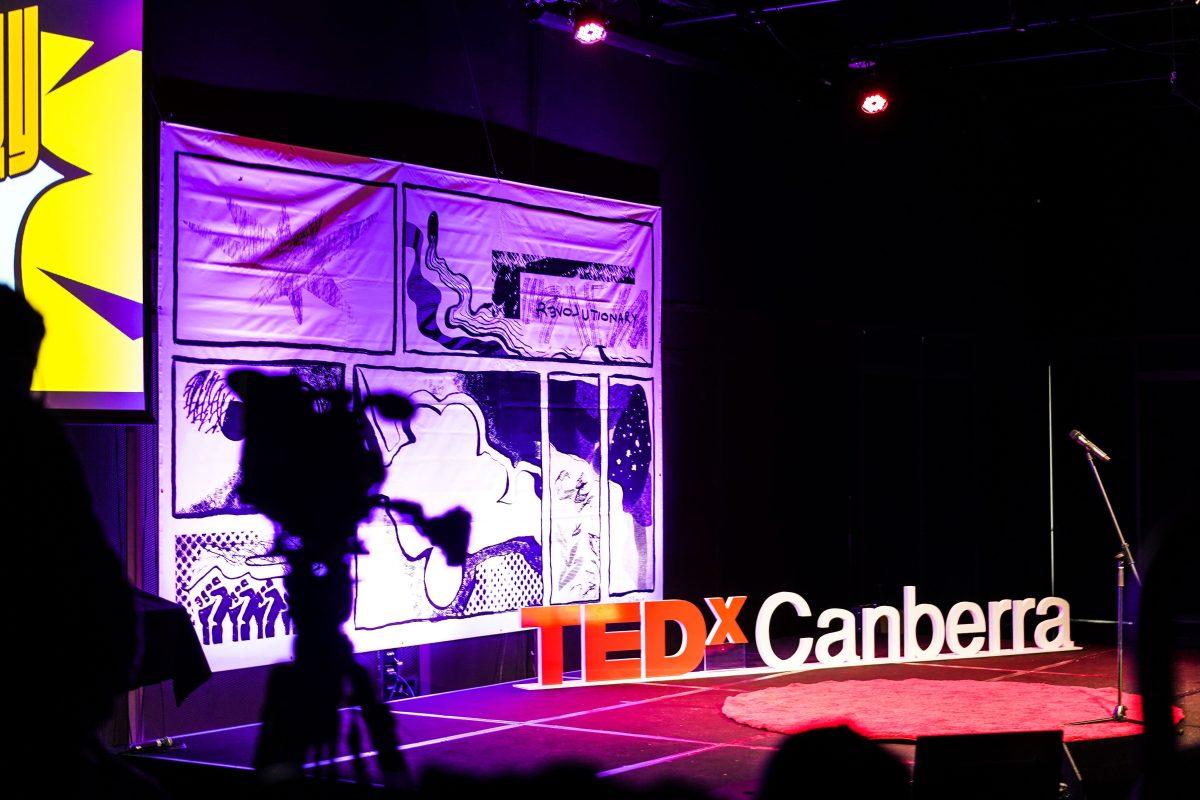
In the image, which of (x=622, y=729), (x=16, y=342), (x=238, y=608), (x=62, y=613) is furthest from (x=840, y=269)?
(x=62, y=613)

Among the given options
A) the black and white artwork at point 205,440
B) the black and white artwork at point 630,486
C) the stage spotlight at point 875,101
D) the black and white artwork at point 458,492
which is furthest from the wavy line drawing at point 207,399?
the stage spotlight at point 875,101

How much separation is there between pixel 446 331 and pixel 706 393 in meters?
2.53

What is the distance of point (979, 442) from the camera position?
11789mm

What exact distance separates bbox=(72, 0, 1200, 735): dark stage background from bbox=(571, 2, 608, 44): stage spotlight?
548mm

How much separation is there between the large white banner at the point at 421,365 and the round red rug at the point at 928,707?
1.67m

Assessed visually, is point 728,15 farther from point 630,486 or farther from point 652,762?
point 652,762

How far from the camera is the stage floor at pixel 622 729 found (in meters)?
5.66

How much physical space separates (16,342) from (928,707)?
18.5ft

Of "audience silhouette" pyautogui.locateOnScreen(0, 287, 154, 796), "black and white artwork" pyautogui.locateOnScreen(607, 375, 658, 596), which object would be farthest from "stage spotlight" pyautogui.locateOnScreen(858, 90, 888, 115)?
"audience silhouette" pyautogui.locateOnScreen(0, 287, 154, 796)

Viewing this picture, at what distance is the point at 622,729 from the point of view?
21.5 ft

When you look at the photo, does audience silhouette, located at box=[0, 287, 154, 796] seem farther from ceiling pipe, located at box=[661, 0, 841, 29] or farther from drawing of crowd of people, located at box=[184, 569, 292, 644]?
ceiling pipe, located at box=[661, 0, 841, 29]

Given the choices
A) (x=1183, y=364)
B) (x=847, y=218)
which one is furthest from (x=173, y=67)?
(x=1183, y=364)

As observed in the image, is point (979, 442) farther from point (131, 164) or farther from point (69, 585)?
point (69, 585)

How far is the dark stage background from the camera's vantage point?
746 cm
